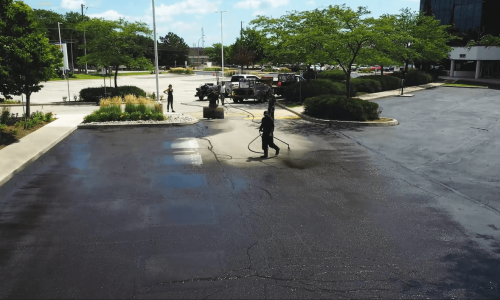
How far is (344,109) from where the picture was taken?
21.5 metres

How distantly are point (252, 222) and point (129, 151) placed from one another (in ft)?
26.1

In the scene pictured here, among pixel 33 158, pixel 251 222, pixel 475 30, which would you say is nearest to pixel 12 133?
pixel 33 158

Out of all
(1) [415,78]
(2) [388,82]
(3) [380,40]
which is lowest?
(2) [388,82]

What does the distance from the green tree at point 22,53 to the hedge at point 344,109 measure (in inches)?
536

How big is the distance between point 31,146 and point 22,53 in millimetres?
4812

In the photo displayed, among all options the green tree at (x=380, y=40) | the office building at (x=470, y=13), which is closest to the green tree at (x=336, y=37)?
the green tree at (x=380, y=40)

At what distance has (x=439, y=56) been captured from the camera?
45812 mm

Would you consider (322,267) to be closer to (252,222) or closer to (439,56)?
(252,222)

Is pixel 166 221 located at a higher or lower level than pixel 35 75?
lower

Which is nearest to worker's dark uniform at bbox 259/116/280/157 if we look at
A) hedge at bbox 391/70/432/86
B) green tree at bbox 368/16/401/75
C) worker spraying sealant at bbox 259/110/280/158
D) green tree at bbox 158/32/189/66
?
worker spraying sealant at bbox 259/110/280/158

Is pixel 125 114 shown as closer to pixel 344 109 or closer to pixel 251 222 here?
pixel 344 109

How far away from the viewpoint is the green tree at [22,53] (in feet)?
58.3

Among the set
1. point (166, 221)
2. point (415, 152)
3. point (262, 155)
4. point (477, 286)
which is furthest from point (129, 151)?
point (477, 286)

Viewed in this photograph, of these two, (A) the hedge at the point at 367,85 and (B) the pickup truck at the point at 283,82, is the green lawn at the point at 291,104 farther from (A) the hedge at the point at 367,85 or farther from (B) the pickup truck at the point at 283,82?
(A) the hedge at the point at 367,85
